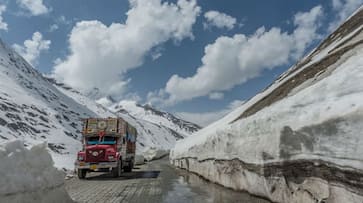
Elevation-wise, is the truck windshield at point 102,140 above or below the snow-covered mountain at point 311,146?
above

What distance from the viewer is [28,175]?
8641mm

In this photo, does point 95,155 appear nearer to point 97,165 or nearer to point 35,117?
point 97,165

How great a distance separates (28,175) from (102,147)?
14.9 meters

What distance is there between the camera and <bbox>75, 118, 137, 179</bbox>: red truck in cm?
2297

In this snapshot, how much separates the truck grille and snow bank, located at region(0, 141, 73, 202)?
12.8 metres

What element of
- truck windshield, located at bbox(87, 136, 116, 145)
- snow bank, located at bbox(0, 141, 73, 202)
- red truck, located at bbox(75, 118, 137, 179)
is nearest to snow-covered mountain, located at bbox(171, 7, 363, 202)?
snow bank, located at bbox(0, 141, 73, 202)

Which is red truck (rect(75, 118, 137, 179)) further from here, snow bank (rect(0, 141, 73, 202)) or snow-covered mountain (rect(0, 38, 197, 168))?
snow-covered mountain (rect(0, 38, 197, 168))

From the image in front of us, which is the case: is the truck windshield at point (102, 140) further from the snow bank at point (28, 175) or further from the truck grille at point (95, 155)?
the snow bank at point (28, 175)

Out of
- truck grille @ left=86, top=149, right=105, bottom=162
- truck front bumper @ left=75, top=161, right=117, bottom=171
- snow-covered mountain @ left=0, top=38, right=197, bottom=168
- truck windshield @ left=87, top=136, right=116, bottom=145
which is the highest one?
snow-covered mountain @ left=0, top=38, right=197, bottom=168

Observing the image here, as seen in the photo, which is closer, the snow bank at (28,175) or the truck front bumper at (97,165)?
the snow bank at (28,175)

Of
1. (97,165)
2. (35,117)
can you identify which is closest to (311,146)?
(97,165)

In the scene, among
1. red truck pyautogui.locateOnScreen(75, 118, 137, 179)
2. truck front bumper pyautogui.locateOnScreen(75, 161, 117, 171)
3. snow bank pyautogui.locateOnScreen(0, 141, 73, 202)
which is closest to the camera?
snow bank pyautogui.locateOnScreen(0, 141, 73, 202)

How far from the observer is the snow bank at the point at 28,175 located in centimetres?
791

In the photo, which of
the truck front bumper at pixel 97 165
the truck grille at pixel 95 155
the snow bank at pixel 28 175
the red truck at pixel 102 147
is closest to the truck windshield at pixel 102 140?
the red truck at pixel 102 147
